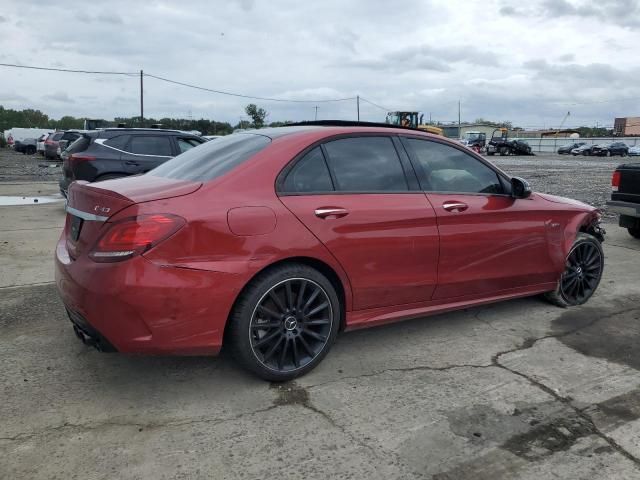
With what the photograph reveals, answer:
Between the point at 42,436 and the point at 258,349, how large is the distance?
1.22 m

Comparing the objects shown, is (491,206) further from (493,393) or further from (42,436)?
(42,436)

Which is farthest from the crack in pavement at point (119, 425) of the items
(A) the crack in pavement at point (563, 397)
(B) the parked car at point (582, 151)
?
(B) the parked car at point (582, 151)

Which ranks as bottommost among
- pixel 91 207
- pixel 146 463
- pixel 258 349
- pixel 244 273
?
pixel 146 463

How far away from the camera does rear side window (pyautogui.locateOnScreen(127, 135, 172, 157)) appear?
9.76m

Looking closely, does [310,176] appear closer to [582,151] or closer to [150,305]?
[150,305]

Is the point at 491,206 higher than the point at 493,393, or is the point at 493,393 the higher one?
the point at 491,206

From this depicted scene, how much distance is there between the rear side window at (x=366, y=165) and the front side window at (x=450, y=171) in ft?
0.67

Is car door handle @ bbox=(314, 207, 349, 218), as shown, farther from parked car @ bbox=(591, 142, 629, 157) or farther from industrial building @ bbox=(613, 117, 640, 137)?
industrial building @ bbox=(613, 117, 640, 137)

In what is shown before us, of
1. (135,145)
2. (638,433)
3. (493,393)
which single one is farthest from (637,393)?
(135,145)

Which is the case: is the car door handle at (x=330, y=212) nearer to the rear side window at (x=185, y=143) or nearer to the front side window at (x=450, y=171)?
the front side window at (x=450, y=171)

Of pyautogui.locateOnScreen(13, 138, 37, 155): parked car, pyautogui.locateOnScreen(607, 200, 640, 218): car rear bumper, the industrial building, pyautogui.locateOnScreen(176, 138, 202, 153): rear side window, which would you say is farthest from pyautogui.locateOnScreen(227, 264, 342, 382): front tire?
the industrial building

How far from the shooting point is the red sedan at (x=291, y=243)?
3.00 m

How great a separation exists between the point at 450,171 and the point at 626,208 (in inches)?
190

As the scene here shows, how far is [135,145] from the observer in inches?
384
